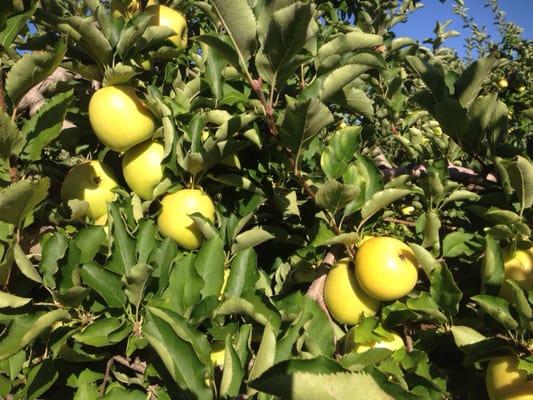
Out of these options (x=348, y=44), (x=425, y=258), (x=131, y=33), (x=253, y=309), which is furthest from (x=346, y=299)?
(x=131, y=33)

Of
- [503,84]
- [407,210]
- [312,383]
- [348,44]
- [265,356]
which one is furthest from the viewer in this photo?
[503,84]

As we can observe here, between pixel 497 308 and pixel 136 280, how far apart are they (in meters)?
0.77

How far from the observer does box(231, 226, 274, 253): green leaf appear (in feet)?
4.07

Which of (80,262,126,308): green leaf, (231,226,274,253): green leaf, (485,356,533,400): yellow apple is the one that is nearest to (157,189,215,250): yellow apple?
(231,226,274,253): green leaf

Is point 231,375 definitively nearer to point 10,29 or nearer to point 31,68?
point 31,68

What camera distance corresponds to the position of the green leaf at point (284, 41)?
82cm

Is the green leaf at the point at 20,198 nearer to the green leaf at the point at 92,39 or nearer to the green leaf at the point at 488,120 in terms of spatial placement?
the green leaf at the point at 92,39

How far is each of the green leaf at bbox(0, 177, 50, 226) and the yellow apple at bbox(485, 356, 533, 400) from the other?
107 cm

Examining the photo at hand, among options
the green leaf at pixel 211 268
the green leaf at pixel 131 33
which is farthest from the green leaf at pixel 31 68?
the green leaf at pixel 211 268

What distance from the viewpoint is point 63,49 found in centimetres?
98

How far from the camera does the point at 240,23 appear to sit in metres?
0.90

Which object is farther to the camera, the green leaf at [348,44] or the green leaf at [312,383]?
the green leaf at [348,44]

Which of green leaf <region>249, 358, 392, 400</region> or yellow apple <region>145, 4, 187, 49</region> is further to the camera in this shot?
yellow apple <region>145, 4, 187, 49</region>

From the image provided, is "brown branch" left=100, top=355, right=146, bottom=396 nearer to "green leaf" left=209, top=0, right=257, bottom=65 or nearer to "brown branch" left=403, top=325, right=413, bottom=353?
"brown branch" left=403, top=325, right=413, bottom=353
